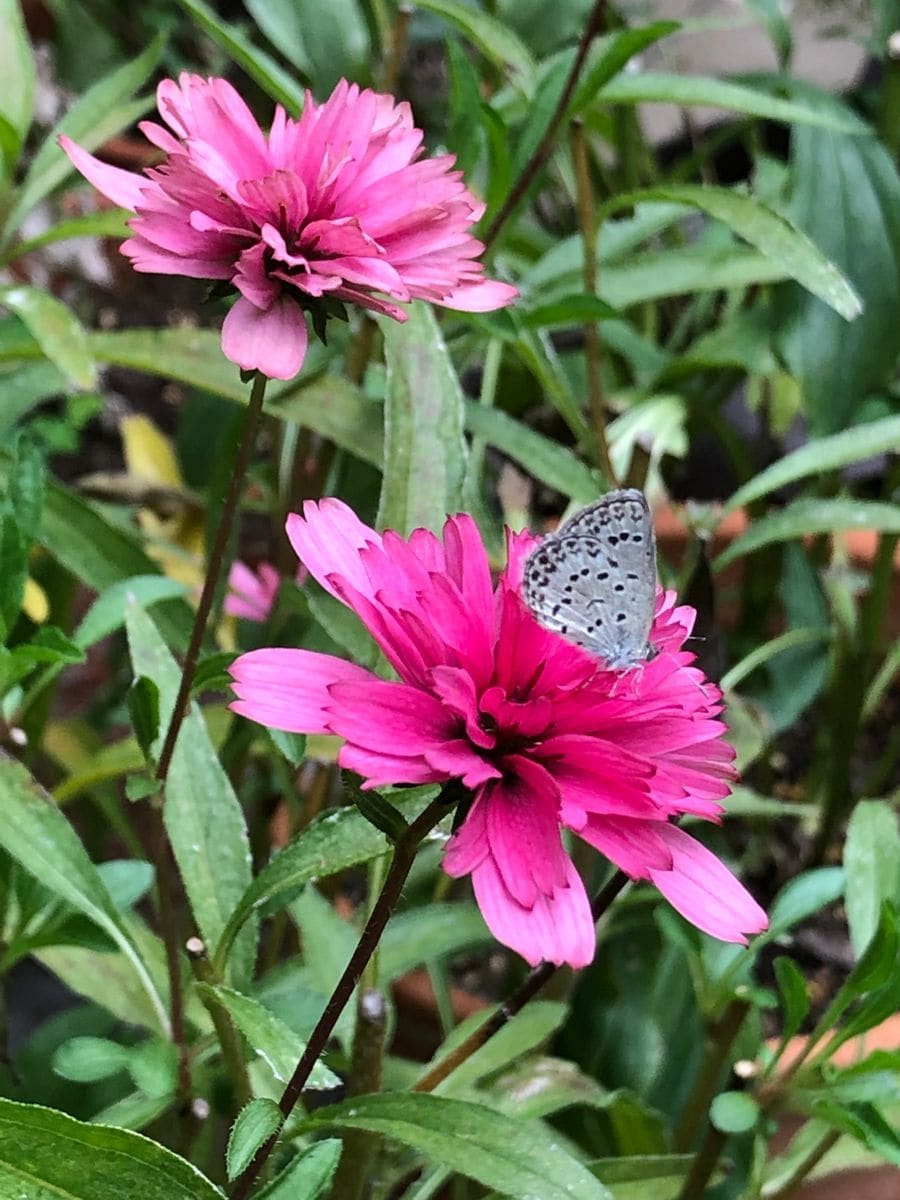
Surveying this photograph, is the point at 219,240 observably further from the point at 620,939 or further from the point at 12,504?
the point at 620,939

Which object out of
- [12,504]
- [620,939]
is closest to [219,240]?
[12,504]

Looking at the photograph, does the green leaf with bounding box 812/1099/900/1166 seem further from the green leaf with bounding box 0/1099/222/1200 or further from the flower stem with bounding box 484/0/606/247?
the flower stem with bounding box 484/0/606/247

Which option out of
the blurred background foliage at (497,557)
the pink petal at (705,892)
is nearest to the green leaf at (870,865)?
the blurred background foliage at (497,557)

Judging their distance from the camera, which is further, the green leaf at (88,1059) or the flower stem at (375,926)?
the green leaf at (88,1059)

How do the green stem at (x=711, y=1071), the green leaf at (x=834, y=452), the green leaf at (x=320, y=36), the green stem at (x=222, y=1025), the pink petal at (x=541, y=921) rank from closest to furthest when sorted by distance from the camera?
1. the pink petal at (x=541, y=921)
2. the green stem at (x=222, y=1025)
3. the green stem at (x=711, y=1071)
4. the green leaf at (x=834, y=452)
5. the green leaf at (x=320, y=36)

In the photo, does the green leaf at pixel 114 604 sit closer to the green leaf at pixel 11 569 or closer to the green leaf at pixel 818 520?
the green leaf at pixel 11 569

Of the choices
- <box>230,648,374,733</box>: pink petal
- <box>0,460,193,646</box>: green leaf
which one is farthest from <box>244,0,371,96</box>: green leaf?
<box>230,648,374,733</box>: pink petal
